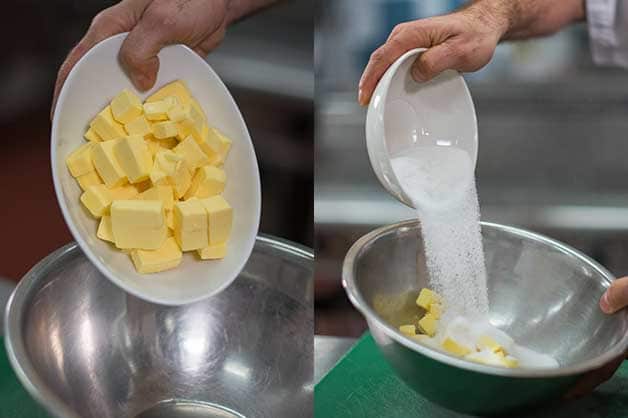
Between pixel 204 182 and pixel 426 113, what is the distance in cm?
26

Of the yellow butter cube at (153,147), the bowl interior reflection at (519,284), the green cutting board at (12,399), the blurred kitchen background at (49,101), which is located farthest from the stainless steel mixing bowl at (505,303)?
the green cutting board at (12,399)

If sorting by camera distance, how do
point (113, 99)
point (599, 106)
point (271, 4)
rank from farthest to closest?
point (599, 106) → point (271, 4) → point (113, 99)

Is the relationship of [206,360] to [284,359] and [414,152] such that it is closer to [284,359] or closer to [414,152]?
[284,359]

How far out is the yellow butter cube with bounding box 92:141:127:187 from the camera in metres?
0.63

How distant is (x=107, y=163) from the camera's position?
2.08ft

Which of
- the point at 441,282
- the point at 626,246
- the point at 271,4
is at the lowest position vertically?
the point at 626,246

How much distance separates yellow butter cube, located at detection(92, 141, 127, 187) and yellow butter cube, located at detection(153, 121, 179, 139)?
0.04 meters

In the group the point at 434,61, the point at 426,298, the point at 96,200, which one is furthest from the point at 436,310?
the point at 96,200

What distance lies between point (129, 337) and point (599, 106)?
2.28ft

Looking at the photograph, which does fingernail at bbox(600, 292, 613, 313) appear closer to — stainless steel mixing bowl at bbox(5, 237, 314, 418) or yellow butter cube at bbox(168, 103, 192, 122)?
stainless steel mixing bowl at bbox(5, 237, 314, 418)

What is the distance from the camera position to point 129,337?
786 millimetres

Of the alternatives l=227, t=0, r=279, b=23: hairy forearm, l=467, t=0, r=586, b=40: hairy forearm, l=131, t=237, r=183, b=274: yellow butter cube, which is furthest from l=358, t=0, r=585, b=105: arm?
l=131, t=237, r=183, b=274: yellow butter cube

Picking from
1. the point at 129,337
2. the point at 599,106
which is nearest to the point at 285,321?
the point at 129,337

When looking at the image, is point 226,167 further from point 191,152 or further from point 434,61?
point 434,61
